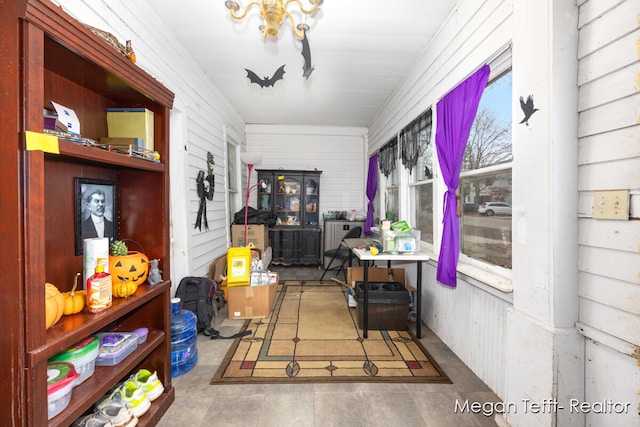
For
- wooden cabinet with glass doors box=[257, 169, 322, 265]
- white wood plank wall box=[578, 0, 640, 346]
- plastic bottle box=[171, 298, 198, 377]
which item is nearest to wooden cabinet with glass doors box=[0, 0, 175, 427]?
plastic bottle box=[171, 298, 198, 377]

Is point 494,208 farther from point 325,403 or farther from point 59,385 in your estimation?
point 59,385

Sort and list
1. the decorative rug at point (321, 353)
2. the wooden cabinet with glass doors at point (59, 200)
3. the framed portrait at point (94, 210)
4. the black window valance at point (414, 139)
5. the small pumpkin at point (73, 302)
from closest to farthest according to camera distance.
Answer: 1. the wooden cabinet with glass doors at point (59, 200)
2. the small pumpkin at point (73, 302)
3. the framed portrait at point (94, 210)
4. the decorative rug at point (321, 353)
5. the black window valance at point (414, 139)

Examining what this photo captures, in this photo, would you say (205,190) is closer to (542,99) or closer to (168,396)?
(168,396)

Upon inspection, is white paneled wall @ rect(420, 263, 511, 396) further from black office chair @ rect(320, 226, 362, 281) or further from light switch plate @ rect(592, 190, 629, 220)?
black office chair @ rect(320, 226, 362, 281)

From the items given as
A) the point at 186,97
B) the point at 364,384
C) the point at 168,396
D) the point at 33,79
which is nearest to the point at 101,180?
the point at 33,79

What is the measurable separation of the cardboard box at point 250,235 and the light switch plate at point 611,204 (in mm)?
3772

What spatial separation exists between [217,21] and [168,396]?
2951 millimetres

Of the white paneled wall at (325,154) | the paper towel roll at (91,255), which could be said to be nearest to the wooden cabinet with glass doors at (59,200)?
the paper towel roll at (91,255)

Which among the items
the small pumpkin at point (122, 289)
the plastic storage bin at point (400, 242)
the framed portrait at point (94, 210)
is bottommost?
the small pumpkin at point (122, 289)

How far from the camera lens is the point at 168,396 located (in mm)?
1678

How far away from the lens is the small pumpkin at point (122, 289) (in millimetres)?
1394

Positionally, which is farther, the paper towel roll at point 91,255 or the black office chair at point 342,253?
the black office chair at point 342,253

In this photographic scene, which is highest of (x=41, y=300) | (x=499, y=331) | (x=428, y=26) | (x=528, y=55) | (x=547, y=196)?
(x=428, y=26)

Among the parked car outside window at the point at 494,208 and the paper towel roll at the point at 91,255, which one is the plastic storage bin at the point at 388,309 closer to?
the parked car outside window at the point at 494,208
